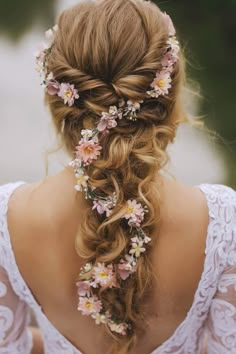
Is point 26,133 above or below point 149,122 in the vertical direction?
below

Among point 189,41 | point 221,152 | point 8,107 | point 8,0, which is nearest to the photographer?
point 221,152

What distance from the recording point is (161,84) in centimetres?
154

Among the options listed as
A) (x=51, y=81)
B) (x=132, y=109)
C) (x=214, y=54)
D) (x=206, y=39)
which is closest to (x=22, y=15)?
(x=206, y=39)

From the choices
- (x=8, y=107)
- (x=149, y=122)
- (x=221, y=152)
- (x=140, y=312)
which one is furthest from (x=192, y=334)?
(x=8, y=107)

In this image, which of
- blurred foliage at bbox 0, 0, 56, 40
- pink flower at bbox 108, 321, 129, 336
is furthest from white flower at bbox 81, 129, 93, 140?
blurred foliage at bbox 0, 0, 56, 40

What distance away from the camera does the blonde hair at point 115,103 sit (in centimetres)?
150

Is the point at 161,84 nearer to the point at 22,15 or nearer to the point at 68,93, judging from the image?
the point at 68,93

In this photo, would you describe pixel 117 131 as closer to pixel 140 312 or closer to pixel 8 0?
pixel 140 312

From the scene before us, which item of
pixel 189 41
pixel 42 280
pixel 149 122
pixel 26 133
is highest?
pixel 149 122

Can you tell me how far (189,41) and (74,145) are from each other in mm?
5370

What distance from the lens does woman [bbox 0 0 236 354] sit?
1.52m

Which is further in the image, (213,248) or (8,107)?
(8,107)

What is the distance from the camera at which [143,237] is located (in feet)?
5.12

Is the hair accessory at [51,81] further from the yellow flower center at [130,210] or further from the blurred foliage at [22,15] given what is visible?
the blurred foliage at [22,15]
